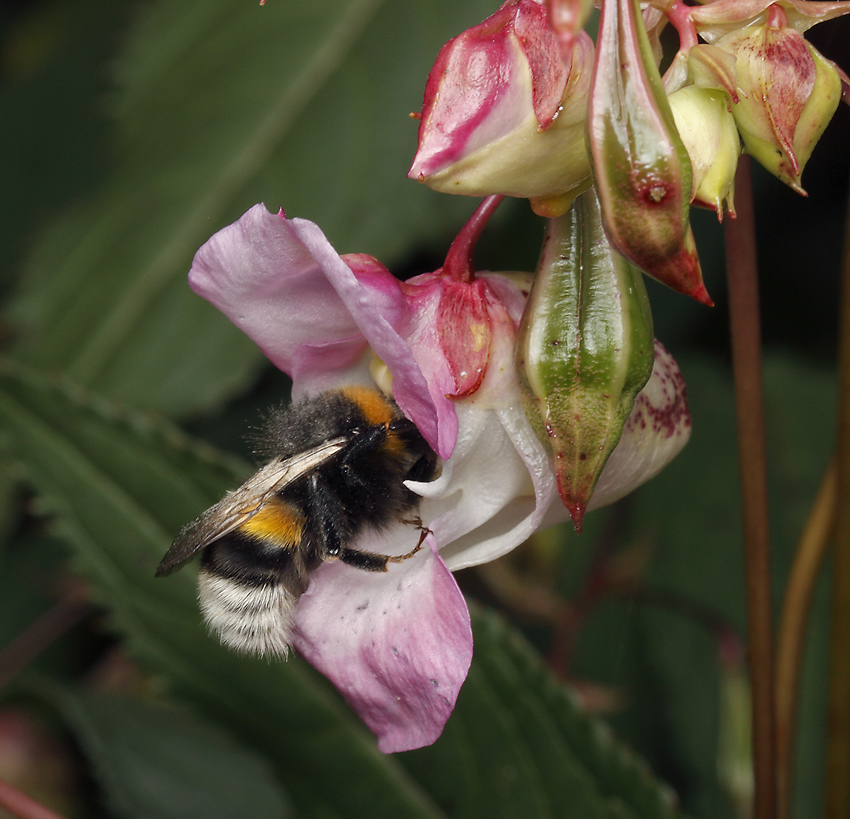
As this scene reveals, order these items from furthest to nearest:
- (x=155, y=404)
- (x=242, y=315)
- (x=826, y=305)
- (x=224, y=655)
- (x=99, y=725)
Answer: (x=826, y=305), (x=155, y=404), (x=99, y=725), (x=224, y=655), (x=242, y=315)

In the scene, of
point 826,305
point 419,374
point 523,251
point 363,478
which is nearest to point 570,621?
point 523,251

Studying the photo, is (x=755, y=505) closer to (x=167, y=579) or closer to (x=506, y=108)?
(x=506, y=108)

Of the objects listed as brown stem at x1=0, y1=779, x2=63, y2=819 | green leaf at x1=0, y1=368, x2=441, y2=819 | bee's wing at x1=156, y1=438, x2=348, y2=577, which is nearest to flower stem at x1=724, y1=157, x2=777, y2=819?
bee's wing at x1=156, y1=438, x2=348, y2=577

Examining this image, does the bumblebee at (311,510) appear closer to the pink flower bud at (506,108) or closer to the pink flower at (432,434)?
the pink flower at (432,434)

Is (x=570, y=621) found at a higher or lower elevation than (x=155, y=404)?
lower

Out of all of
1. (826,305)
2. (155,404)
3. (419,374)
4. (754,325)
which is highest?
(419,374)

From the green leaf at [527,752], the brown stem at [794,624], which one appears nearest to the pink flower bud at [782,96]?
the brown stem at [794,624]

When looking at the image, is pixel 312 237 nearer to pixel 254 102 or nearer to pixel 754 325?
pixel 754 325

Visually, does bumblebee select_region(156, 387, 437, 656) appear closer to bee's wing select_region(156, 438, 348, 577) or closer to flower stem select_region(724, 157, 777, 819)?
bee's wing select_region(156, 438, 348, 577)
